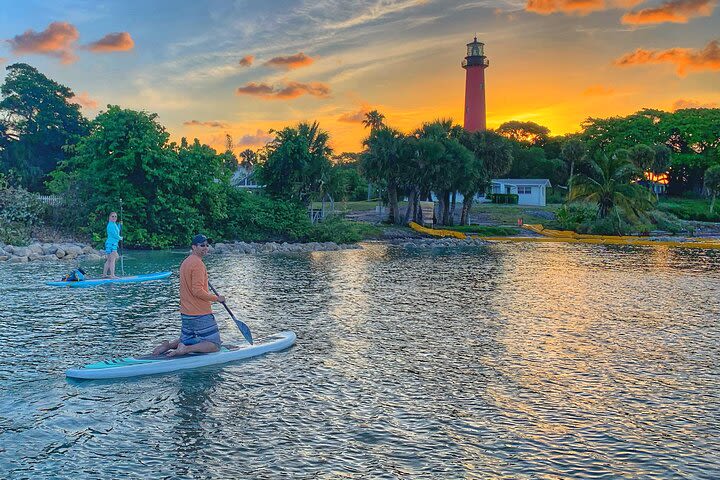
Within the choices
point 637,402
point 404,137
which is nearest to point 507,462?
point 637,402

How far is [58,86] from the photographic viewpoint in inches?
2881

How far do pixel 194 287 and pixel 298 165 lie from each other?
41.3m

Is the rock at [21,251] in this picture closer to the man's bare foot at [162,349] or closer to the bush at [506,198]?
the man's bare foot at [162,349]

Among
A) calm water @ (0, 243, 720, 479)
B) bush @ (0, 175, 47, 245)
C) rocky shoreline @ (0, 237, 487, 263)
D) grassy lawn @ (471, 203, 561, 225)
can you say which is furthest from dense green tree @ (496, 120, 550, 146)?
calm water @ (0, 243, 720, 479)

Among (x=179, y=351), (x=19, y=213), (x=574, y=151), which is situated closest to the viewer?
(x=179, y=351)

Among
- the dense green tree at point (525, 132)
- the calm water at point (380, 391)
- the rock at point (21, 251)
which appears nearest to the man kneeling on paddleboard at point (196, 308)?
the calm water at point (380, 391)

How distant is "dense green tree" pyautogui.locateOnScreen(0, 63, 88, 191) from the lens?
231 ft

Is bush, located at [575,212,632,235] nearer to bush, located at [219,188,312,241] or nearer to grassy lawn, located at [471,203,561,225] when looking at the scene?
grassy lawn, located at [471,203,561,225]

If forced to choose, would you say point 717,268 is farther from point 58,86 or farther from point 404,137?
point 58,86

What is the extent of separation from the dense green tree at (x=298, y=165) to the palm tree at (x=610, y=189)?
25.2 meters

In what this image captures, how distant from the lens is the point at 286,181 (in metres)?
53.8

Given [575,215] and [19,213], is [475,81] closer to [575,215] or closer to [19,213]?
[575,215]

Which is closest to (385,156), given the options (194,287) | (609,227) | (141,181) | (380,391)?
(609,227)

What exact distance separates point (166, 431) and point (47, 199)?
41682mm
